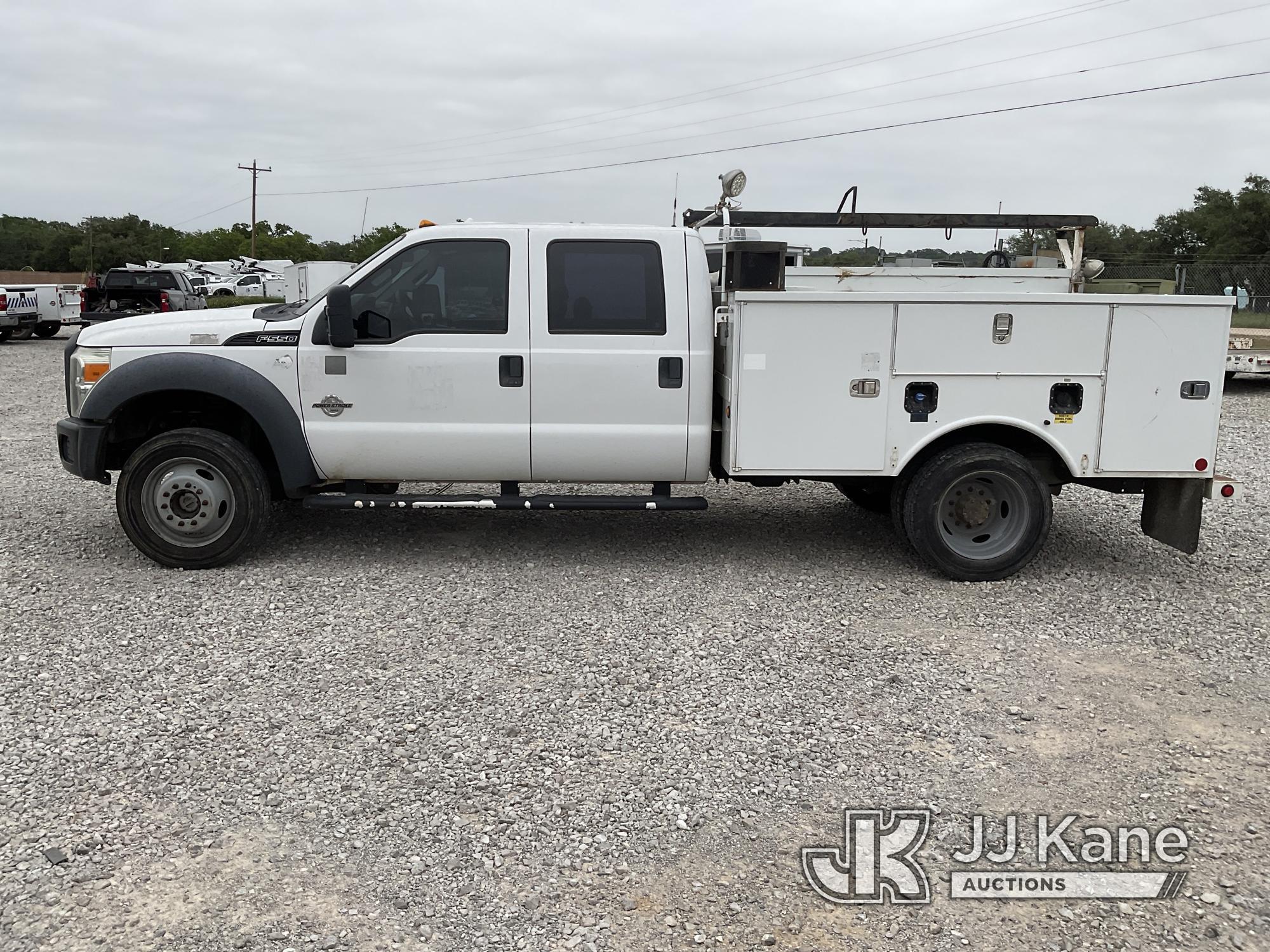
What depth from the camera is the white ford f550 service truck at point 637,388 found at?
21.0 ft

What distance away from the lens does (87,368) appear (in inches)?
259

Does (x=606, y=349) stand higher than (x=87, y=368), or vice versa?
Result: (x=606, y=349)

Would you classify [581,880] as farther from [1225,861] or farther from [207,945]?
[1225,861]

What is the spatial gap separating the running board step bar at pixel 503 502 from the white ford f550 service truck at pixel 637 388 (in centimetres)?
2

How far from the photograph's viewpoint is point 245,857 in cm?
353

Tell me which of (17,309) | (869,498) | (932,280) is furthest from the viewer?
(17,309)

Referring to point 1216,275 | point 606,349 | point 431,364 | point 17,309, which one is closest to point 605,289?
point 606,349

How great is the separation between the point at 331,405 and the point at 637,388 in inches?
73.0

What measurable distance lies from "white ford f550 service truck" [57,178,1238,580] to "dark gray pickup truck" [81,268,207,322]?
55.8ft

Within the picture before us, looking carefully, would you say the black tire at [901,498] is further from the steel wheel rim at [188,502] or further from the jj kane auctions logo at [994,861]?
the steel wheel rim at [188,502]

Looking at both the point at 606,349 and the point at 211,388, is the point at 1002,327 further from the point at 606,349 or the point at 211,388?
the point at 211,388

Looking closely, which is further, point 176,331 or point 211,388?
point 176,331

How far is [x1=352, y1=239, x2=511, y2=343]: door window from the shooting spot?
21.4 ft

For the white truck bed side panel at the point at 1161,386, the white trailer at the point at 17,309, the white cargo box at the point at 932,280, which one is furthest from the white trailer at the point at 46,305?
the white truck bed side panel at the point at 1161,386
